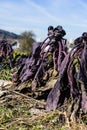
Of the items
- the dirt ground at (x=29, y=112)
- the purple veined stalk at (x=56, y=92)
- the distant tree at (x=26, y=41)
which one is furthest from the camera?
the distant tree at (x=26, y=41)

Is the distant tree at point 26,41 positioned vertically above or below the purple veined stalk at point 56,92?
above

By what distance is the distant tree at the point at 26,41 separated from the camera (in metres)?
62.2

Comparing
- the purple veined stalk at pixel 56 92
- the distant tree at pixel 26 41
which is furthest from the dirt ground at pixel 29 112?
the distant tree at pixel 26 41

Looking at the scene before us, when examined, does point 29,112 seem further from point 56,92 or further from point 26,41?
point 26,41

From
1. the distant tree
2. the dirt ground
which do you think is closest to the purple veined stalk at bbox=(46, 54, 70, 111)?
the dirt ground

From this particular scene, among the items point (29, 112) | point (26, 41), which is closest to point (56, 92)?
point (29, 112)

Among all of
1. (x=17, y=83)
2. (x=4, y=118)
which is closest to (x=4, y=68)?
(x=17, y=83)

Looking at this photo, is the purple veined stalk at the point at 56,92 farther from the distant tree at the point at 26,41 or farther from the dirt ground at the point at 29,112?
the distant tree at the point at 26,41

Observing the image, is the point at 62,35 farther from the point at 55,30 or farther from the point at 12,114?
the point at 12,114

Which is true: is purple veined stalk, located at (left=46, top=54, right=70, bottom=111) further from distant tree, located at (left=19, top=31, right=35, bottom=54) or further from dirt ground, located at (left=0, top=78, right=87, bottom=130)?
distant tree, located at (left=19, top=31, right=35, bottom=54)

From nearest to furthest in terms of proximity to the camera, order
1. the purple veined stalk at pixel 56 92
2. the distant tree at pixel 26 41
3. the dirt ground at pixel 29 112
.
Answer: the dirt ground at pixel 29 112, the purple veined stalk at pixel 56 92, the distant tree at pixel 26 41

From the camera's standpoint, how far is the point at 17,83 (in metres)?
6.69

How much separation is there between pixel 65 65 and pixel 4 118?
0.89m

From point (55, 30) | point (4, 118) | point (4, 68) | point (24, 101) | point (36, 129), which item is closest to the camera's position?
point (36, 129)
